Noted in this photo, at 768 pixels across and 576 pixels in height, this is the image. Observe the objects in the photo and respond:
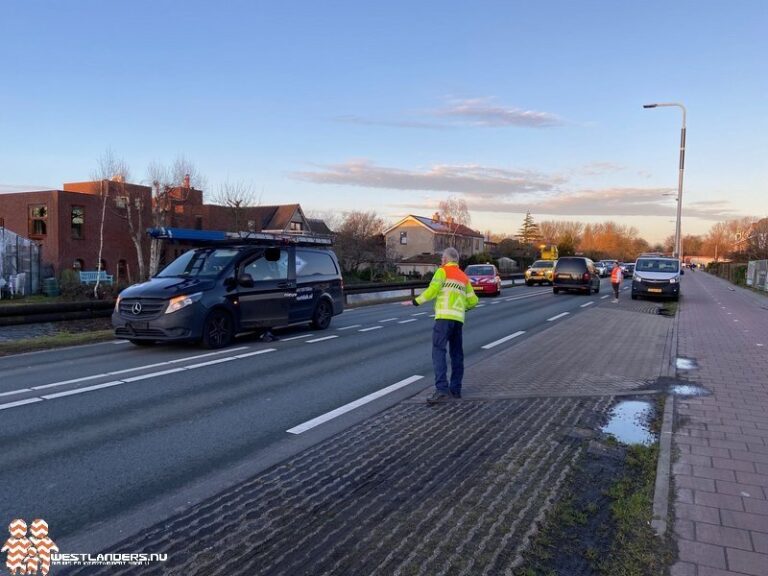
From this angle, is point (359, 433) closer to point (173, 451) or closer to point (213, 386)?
point (173, 451)

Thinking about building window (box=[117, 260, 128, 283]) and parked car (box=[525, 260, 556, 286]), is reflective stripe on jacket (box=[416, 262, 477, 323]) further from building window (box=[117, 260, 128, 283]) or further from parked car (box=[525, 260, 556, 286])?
building window (box=[117, 260, 128, 283])

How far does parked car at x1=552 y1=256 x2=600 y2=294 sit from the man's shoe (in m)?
23.5

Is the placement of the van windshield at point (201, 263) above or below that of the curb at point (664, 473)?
above

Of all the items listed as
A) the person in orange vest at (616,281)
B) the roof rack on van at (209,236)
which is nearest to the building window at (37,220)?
the roof rack on van at (209,236)

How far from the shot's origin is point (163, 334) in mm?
9656

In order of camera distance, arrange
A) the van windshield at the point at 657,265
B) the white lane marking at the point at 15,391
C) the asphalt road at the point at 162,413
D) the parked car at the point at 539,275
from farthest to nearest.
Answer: the parked car at the point at 539,275 < the van windshield at the point at 657,265 < the white lane marking at the point at 15,391 < the asphalt road at the point at 162,413

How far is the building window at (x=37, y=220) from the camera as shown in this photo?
35188mm

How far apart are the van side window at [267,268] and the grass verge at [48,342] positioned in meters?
3.32

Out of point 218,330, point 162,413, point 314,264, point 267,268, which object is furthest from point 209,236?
point 162,413

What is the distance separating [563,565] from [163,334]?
8.11m

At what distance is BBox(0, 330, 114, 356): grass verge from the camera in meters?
10.2

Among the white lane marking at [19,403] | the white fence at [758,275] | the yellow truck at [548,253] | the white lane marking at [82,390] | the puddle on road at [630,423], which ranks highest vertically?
the yellow truck at [548,253]

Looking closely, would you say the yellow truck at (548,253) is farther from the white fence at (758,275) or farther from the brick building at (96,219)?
the brick building at (96,219)

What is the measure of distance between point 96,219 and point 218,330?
3158cm
